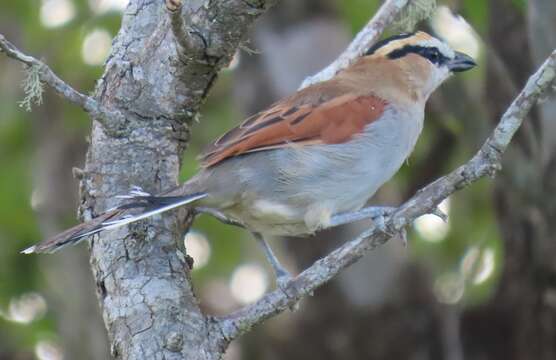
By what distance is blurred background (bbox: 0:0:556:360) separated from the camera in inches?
254

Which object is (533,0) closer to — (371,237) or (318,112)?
(318,112)

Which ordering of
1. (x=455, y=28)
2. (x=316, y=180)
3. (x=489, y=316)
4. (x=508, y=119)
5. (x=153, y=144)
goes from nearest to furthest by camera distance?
(x=508, y=119) < (x=153, y=144) < (x=316, y=180) < (x=489, y=316) < (x=455, y=28)

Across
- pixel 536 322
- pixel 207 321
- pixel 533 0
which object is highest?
pixel 533 0

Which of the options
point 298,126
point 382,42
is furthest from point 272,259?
point 382,42

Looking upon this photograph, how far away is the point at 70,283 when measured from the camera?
6.81 metres

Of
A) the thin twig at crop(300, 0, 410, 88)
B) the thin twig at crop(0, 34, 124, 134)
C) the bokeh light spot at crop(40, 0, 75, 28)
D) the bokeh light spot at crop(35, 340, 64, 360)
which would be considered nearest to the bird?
the thin twig at crop(300, 0, 410, 88)

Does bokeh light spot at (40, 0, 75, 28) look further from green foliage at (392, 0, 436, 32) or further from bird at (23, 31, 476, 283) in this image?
bird at (23, 31, 476, 283)

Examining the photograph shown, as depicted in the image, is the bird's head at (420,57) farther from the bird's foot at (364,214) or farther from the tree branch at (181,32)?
the tree branch at (181,32)

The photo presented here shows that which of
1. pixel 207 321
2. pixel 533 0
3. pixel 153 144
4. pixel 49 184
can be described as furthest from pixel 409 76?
pixel 49 184

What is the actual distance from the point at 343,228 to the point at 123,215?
370 cm

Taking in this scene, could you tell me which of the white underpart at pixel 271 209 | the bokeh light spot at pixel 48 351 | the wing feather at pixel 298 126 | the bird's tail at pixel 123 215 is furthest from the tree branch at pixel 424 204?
the bokeh light spot at pixel 48 351

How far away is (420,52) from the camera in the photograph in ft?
18.6

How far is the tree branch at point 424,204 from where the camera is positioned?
368 centimetres

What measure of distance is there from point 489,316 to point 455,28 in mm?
2291
